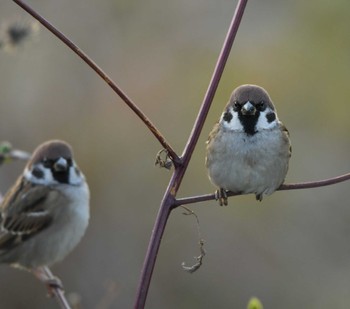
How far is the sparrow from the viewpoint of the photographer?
289 cm

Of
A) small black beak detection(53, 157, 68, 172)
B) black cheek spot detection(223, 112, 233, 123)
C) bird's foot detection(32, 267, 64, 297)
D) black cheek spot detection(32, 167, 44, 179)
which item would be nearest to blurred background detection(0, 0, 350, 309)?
black cheek spot detection(32, 167, 44, 179)

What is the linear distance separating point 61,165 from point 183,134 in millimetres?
2962

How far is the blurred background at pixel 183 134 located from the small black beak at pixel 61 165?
6.38ft

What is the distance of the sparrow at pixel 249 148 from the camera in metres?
2.89

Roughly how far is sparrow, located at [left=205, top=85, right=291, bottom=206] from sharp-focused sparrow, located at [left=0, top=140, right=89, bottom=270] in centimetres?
135

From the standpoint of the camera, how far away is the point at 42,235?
4254mm

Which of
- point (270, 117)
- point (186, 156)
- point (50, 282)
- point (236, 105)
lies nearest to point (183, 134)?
point (50, 282)

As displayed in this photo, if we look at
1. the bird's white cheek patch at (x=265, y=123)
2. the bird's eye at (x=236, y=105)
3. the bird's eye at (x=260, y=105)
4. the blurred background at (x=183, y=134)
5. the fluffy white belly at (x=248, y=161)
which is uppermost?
the bird's eye at (x=236, y=105)

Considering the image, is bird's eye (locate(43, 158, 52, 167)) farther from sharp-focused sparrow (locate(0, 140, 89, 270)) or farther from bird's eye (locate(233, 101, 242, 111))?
bird's eye (locate(233, 101, 242, 111))

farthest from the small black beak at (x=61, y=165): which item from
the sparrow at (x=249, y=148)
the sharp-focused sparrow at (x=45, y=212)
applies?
the sparrow at (x=249, y=148)

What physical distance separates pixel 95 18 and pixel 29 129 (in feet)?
3.99

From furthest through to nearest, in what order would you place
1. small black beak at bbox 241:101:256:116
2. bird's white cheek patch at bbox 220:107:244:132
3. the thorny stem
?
bird's white cheek patch at bbox 220:107:244:132, small black beak at bbox 241:101:256:116, the thorny stem

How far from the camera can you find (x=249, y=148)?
301cm

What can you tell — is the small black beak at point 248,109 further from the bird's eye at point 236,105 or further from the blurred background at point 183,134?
the blurred background at point 183,134
